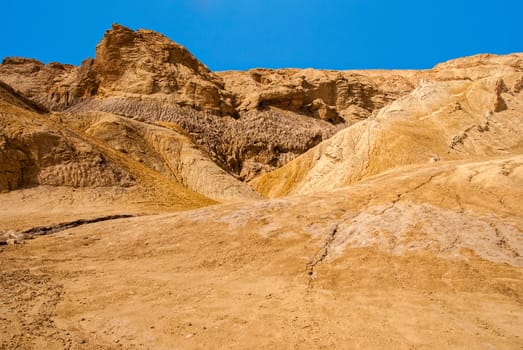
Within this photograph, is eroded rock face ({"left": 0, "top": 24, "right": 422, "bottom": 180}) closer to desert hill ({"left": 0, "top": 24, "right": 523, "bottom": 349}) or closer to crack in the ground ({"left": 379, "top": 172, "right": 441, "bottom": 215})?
desert hill ({"left": 0, "top": 24, "right": 523, "bottom": 349})

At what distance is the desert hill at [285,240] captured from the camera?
6816mm

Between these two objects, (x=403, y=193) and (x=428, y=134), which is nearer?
(x=403, y=193)

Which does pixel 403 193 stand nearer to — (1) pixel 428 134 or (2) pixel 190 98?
(1) pixel 428 134

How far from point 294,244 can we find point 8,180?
45.9ft

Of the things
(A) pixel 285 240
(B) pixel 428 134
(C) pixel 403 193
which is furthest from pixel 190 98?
(A) pixel 285 240

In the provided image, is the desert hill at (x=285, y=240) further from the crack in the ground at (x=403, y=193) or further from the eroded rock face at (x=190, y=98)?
the eroded rock face at (x=190, y=98)

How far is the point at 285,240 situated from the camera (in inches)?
423

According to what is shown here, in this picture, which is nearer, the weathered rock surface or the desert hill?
the desert hill

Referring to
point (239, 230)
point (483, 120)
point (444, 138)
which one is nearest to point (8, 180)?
point (239, 230)

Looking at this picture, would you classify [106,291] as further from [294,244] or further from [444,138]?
[444,138]

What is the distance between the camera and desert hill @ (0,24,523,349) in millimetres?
6816

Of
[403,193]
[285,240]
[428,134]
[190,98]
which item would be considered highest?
[190,98]

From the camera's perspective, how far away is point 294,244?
1055 centimetres

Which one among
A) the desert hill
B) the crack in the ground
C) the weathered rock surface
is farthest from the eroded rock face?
the crack in the ground
